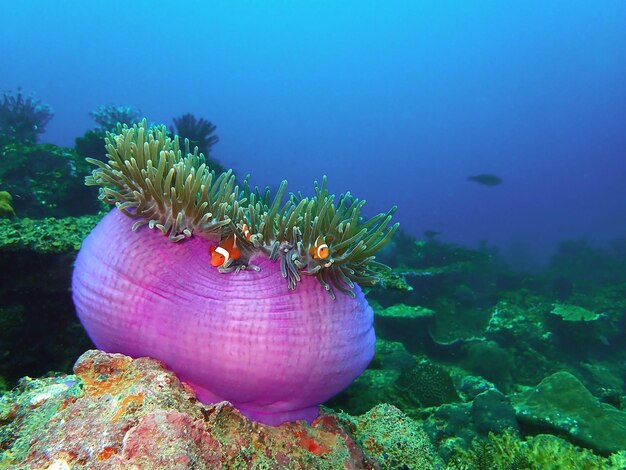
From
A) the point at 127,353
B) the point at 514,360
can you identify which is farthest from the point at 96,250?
the point at 514,360

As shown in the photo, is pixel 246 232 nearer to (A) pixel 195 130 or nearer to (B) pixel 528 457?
(B) pixel 528 457

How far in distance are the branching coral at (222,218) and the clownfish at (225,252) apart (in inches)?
1.5

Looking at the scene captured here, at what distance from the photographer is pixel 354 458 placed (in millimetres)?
2188

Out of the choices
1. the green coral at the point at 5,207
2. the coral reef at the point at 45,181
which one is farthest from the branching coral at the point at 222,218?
the coral reef at the point at 45,181

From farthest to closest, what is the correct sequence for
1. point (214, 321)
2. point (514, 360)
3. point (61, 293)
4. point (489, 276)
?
point (489, 276) < point (514, 360) < point (61, 293) < point (214, 321)

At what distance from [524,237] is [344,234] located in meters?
53.3

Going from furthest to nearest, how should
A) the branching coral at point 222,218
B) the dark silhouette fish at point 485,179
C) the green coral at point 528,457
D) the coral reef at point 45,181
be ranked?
the dark silhouette fish at point 485,179, the coral reef at point 45,181, the green coral at point 528,457, the branching coral at point 222,218

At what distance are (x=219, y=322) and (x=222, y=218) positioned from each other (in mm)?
633

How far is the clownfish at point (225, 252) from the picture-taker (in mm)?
2309

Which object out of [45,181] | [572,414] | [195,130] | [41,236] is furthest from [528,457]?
[195,130]

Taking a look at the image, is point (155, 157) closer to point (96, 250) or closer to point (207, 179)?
point (207, 179)

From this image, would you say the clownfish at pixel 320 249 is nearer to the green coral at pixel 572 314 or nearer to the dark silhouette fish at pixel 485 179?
the green coral at pixel 572 314

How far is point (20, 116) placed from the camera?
968 centimetres

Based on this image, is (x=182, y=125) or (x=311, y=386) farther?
(x=182, y=125)
